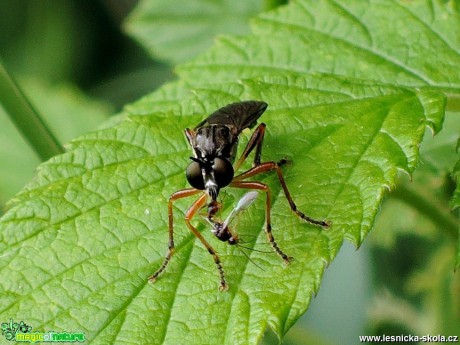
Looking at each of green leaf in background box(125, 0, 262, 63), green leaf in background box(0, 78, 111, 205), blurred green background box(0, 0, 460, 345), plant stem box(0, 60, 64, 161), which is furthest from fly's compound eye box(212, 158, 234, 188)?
A: green leaf in background box(125, 0, 262, 63)

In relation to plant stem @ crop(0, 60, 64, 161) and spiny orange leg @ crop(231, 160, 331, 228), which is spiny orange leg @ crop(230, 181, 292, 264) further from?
plant stem @ crop(0, 60, 64, 161)

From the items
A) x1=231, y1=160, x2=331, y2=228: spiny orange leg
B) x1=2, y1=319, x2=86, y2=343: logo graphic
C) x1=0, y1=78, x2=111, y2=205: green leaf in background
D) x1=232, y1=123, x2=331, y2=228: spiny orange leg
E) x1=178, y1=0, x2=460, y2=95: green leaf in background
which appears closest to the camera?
x1=2, y1=319, x2=86, y2=343: logo graphic

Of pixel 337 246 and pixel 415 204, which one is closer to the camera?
pixel 337 246

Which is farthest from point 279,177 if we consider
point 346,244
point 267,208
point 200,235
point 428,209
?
point 346,244

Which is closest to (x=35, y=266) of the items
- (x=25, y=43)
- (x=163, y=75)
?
(x=163, y=75)

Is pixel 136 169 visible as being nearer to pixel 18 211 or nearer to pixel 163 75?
pixel 18 211

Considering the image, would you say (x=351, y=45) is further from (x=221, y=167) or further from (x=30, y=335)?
(x=30, y=335)
